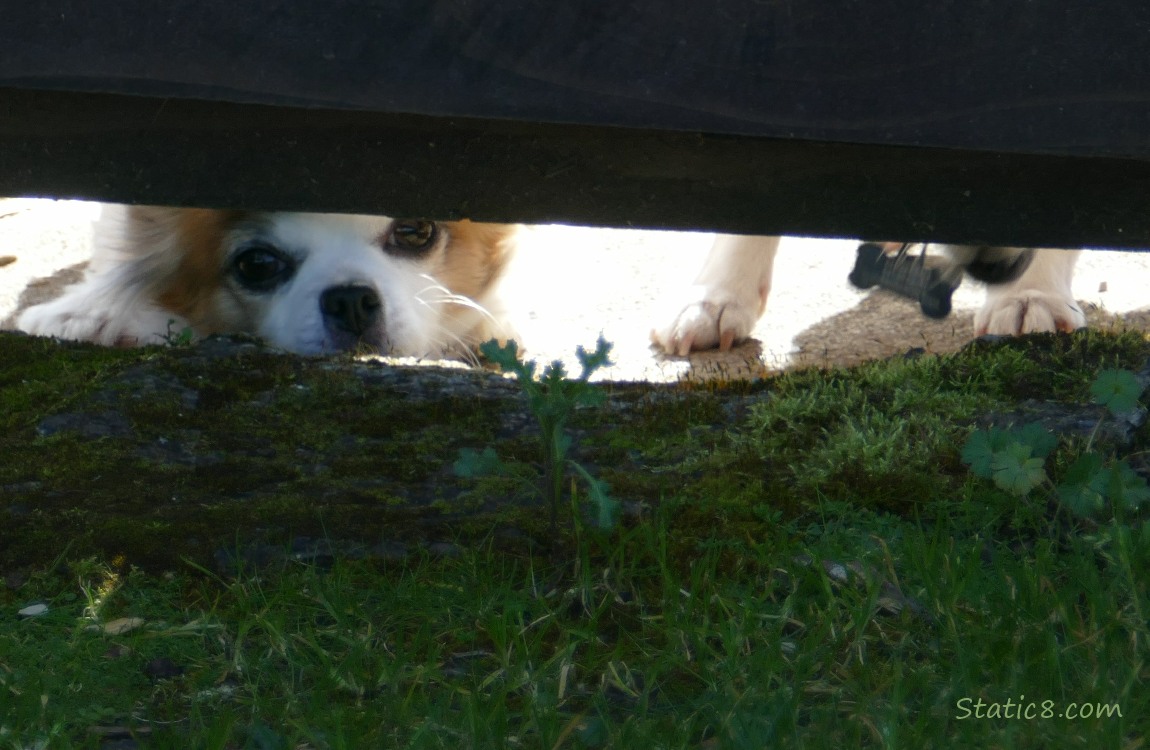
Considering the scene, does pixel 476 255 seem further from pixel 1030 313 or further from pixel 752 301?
pixel 1030 313

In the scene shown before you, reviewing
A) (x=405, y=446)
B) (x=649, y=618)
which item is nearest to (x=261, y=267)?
(x=405, y=446)

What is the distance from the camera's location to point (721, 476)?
5.61 ft

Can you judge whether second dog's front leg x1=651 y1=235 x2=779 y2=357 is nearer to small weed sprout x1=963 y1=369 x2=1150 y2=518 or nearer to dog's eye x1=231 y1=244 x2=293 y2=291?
dog's eye x1=231 y1=244 x2=293 y2=291

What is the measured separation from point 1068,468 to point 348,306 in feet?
6.64

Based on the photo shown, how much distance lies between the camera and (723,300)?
3.66 meters

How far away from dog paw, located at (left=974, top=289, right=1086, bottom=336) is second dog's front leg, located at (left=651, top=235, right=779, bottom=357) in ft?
2.04

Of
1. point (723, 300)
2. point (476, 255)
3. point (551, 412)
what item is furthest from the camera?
point (476, 255)

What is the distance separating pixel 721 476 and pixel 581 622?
0.38m

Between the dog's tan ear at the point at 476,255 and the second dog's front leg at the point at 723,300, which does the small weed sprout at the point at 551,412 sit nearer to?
the second dog's front leg at the point at 723,300

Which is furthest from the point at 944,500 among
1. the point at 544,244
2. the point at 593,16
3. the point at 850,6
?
the point at 544,244

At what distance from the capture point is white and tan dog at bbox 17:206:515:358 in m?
3.27

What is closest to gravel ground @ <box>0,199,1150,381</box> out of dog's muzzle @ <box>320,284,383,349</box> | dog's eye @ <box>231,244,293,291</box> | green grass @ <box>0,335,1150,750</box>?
dog's muzzle @ <box>320,284,383,349</box>

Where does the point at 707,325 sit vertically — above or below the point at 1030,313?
above

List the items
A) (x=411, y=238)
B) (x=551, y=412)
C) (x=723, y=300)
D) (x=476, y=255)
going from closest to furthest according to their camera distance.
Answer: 1. (x=551, y=412)
2. (x=411, y=238)
3. (x=723, y=300)
4. (x=476, y=255)
